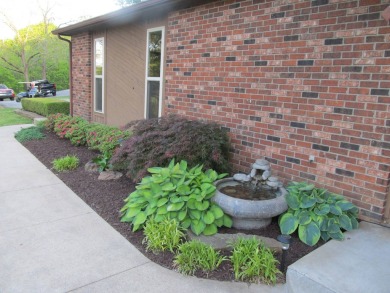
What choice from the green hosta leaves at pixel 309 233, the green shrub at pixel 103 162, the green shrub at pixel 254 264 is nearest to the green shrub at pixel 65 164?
the green shrub at pixel 103 162

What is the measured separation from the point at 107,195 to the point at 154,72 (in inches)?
115

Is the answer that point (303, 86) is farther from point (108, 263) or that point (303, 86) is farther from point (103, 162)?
point (103, 162)

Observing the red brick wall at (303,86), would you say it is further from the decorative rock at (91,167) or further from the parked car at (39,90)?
the parked car at (39,90)

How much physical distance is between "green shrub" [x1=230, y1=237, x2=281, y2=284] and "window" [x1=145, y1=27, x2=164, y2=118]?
4027 mm

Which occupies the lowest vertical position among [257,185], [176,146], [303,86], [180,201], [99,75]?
[180,201]

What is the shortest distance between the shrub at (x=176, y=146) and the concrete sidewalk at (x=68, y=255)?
2.89 feet

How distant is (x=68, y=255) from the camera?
10.2 feet

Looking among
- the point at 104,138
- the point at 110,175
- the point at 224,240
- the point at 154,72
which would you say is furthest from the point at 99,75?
the point at 224,240

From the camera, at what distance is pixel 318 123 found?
3719 millimetres

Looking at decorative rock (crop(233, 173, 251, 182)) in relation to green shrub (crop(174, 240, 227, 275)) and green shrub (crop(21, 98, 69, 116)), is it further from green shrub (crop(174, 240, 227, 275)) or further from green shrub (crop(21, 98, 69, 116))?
green shrub (crop(21, 98, 69, 116))

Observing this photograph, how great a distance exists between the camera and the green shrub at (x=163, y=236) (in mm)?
3202

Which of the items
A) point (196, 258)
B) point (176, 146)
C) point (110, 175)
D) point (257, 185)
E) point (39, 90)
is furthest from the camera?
point (39, 90)

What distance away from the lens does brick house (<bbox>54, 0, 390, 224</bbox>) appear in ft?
10.8

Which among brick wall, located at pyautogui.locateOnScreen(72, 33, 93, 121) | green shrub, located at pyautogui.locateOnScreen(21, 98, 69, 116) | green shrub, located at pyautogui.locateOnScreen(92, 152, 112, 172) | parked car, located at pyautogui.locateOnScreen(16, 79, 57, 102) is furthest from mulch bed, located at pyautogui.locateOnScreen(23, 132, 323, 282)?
parked car, located at pyautogui.locateOnScreen(16, 79, 57, 102)
